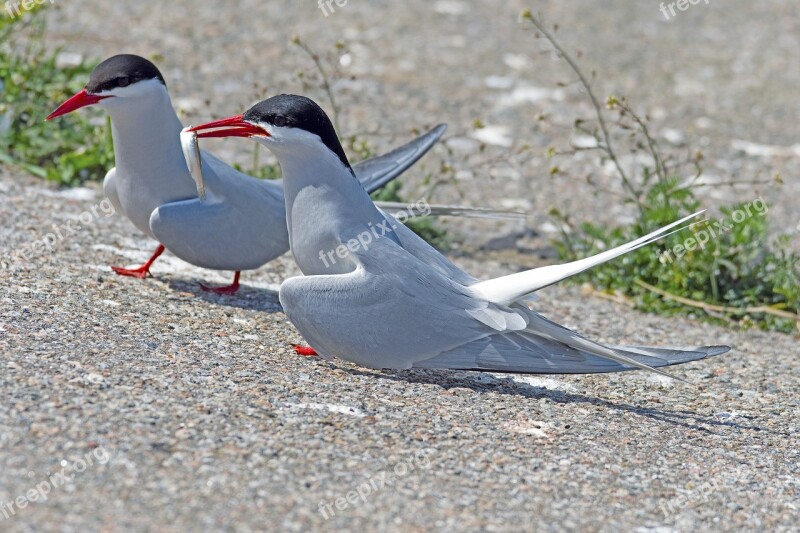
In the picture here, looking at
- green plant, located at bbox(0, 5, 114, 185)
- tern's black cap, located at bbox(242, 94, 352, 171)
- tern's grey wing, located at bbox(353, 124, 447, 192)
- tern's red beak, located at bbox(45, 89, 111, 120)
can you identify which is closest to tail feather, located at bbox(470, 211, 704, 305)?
tern's black cap, located at bbox(242, 94, 352, 171)

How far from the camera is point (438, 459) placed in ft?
9.00

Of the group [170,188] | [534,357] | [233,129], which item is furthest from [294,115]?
[534,357]

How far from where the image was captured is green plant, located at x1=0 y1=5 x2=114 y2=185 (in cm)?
514

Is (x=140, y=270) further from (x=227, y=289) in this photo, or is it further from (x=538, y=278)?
(x=538, y=278)

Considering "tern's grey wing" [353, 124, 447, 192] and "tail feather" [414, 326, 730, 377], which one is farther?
"tern's grey wing" [353, 124, 447, 192]

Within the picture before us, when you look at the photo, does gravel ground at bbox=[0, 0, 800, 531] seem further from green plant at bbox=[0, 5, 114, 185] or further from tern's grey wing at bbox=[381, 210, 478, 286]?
tern's grey wing at bbox=[381, 210, 478, 286]

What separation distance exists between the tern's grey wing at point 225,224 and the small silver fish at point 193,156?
0.33ft

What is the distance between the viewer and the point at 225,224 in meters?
3.77

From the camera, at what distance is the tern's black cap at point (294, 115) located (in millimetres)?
3213

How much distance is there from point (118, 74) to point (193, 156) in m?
0.40

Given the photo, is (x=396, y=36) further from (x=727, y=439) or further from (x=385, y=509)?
(x=385, y=509)

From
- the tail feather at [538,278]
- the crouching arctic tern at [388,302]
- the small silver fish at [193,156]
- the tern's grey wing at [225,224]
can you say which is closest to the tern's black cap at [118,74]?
the small silver fish at [193,156]

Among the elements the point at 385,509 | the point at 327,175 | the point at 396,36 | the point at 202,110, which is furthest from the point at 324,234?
the point at 396,36

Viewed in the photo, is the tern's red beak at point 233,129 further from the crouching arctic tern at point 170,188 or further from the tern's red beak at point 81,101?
the tern's red beak at point 81,101
